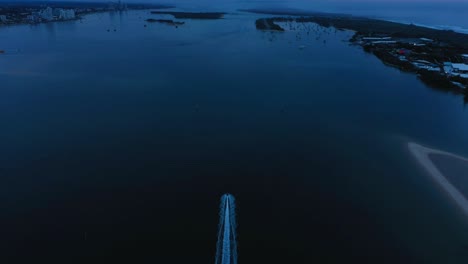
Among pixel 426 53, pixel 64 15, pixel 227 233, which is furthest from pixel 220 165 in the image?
pixel 64 15

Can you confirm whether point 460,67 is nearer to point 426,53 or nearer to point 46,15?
point 426,53

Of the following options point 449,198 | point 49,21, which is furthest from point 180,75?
point 49,21

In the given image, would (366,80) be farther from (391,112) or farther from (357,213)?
(357,213)

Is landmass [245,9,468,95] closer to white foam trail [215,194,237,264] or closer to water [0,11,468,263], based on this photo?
water [0,11,468,263]

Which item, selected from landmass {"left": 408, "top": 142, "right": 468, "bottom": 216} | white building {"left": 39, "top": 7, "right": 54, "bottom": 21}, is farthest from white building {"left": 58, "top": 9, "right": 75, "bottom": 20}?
landmass {"left": 408, "top": 142, "right": 468, "bottom": 216}

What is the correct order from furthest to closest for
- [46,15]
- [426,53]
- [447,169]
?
[46,15] < [426,53] < [447,169]

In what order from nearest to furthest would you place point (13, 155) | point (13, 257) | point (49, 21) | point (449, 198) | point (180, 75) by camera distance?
point (13, 257)
point (449, 198)
point (13, 155)
point (180, 75)
point (49, 21)

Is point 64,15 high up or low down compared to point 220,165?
down

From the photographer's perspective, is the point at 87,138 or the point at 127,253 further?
the point at 87,138
